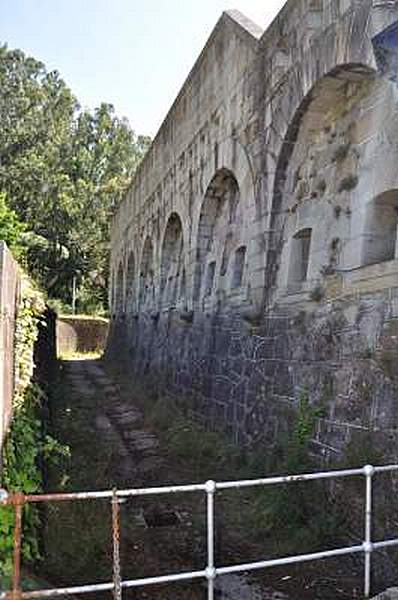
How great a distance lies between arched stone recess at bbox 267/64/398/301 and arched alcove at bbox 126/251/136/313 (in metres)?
13.8

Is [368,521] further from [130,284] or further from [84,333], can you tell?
[84,333]

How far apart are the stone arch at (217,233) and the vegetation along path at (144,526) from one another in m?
2.50

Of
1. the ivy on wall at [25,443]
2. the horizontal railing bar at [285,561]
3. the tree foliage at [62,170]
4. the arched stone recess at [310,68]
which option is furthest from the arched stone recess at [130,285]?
the horizontal railing bar at [285,561]

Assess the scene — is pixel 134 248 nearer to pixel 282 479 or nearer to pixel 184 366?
pixel 184 366

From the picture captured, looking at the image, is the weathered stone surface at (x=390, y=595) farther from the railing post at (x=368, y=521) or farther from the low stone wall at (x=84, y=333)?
the low stone wall at (x=84, y=333)

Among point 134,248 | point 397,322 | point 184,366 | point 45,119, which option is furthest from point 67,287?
point 397,322

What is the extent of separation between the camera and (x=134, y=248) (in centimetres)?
2112

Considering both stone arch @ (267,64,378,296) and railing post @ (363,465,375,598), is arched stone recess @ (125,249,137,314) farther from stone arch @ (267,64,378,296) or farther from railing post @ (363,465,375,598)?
railing post @ (363,465,375,598)

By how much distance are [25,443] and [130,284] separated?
1731 centimetres

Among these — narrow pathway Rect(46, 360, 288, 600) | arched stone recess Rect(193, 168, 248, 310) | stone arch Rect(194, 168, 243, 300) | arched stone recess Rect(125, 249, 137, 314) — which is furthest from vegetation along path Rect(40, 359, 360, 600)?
arched stone recess Rect(125, 249, 137, 314)

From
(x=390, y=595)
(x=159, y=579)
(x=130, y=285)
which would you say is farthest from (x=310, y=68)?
(x=130, y=285)

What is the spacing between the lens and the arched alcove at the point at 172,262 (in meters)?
14.5

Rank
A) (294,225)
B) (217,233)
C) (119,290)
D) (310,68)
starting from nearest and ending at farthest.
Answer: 1. (310,68)
2. (294,225)
3. (217,233)
4. (119,290)

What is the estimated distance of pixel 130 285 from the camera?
22.4 m
